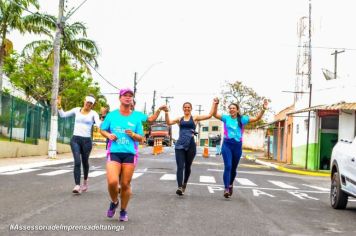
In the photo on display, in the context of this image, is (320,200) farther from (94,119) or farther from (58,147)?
(58,147)

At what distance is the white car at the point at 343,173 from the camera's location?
9895mm

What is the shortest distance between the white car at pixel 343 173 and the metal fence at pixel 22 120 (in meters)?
15.6

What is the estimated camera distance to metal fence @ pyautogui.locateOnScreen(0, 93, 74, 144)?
78.6ft

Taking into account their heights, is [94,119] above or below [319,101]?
below

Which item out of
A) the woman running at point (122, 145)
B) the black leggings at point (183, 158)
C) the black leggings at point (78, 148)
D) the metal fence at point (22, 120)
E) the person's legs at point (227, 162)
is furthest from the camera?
the metal fence at point (22, 120)

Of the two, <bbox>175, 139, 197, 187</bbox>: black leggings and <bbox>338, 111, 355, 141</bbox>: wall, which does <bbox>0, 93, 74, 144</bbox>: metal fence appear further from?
<bbox>338, 111, 355, 141</bbox>: wall

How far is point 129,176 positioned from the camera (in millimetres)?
7594

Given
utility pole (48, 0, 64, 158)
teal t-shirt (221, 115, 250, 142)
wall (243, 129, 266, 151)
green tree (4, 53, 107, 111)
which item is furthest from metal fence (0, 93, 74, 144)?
wall (243, 129, 266, 151)

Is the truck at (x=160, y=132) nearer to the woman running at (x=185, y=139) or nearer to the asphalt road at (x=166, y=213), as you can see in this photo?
the asphalt road at (x=166, y=213)

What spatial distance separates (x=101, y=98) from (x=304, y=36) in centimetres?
2856

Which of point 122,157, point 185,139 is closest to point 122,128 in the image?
point 122,157

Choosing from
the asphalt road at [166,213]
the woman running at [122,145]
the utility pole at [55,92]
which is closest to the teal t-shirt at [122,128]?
the woman running at [122,145]

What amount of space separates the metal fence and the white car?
15.6 m

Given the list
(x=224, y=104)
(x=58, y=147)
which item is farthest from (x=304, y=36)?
(x=224, y=104)
